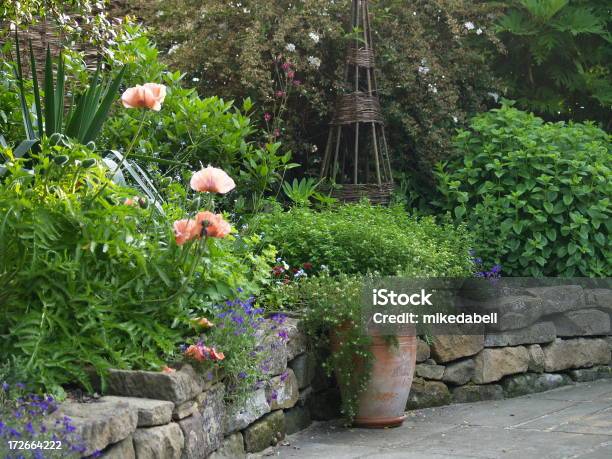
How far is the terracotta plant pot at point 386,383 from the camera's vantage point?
15.1 ft

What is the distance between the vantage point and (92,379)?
3383 mm

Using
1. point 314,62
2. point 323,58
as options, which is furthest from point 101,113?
point 323,58

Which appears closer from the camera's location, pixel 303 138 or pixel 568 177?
pixel 568 177

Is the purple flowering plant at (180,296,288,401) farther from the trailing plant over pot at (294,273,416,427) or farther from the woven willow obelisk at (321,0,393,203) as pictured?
the woven willow obelisk at (321,0,393,203)

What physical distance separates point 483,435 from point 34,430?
8.29ft

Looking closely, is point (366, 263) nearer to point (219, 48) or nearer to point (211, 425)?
point (211, 425)

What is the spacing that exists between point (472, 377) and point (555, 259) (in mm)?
1281

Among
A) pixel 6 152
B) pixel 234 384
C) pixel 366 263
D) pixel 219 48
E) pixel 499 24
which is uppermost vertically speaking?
pixel 499 24

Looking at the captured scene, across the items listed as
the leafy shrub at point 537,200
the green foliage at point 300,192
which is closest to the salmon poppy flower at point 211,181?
the green foliage at point 300,192

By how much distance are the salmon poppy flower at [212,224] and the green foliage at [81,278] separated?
11 centimetres

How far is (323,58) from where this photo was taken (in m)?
6.84

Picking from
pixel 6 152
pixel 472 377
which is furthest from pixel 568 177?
pixel 6 152
